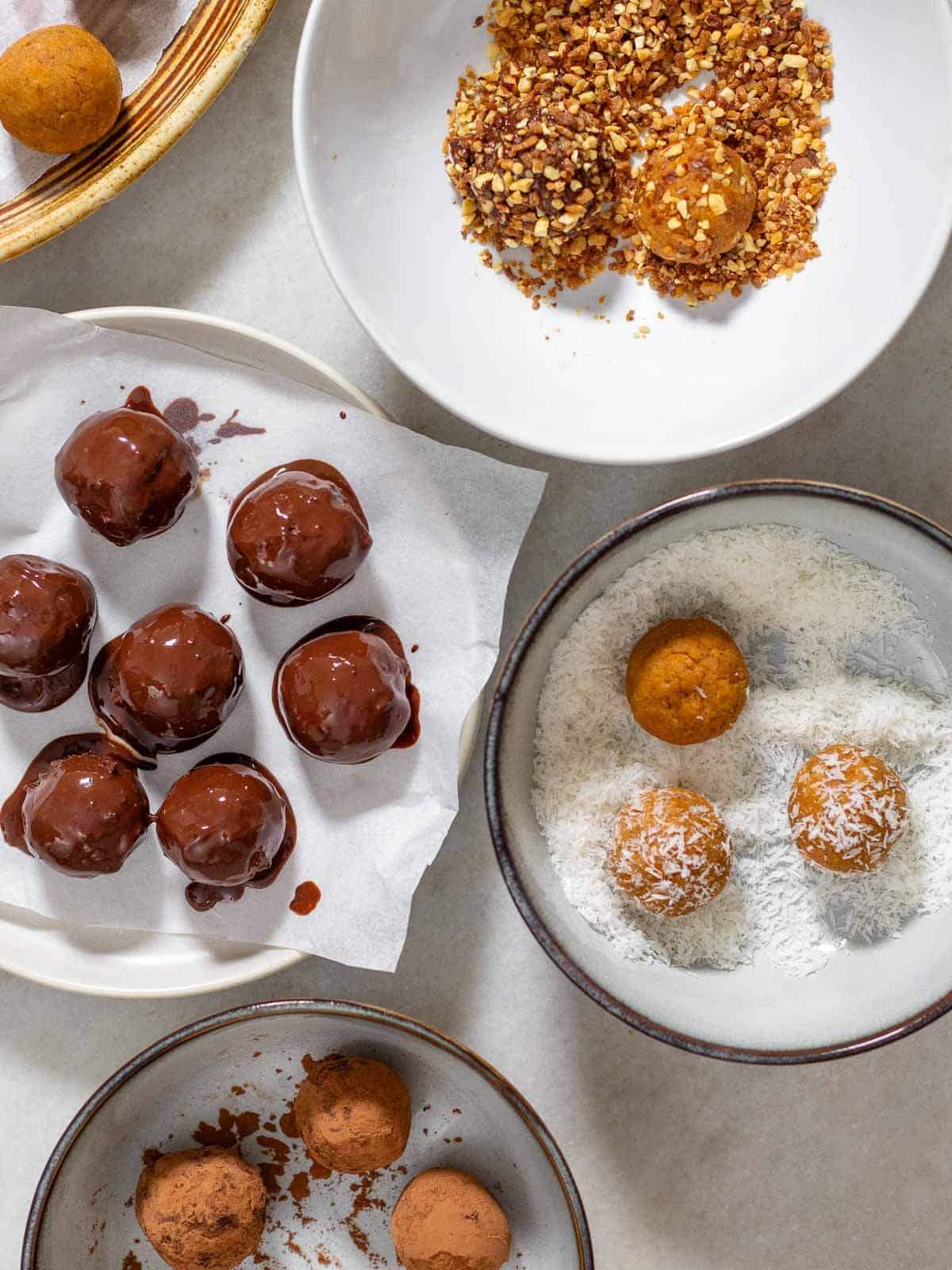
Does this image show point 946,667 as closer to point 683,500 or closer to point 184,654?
point 683,500

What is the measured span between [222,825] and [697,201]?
76 cm

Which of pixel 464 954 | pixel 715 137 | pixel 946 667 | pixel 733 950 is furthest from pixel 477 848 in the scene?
pixel 715 137

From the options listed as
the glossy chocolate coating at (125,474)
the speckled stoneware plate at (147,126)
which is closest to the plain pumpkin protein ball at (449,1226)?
the glossy chocolate coating at (125,474)

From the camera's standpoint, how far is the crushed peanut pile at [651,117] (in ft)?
3.61

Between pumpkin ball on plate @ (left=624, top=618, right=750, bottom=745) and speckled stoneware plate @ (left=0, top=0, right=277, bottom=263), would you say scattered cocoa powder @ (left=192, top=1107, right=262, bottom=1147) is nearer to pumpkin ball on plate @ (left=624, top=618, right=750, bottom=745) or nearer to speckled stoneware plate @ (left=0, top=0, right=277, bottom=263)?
pumpkin ball on plate @ (left=624, top=618, right=750, bottom=745)

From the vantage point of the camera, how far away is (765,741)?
122 cm

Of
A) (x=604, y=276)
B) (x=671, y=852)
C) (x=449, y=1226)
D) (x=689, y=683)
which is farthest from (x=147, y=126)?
(x=449, y=1226)

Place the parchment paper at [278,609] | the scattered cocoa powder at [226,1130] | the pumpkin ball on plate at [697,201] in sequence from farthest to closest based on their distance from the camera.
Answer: the scattered cocoa powder at [226,1130], the parchment paper at [278,609], the pumpkin ball on plate at [697,201]

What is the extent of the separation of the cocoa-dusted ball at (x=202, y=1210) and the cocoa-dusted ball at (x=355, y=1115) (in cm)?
9

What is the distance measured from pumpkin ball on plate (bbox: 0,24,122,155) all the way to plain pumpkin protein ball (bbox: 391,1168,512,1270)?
121 centimetres

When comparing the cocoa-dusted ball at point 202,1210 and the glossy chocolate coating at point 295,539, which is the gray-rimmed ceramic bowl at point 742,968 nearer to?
the glossy chocolate coating at point 295,539

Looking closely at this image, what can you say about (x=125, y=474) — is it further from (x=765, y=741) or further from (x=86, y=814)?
(x=765, y=741)

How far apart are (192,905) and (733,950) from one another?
60 centimetres

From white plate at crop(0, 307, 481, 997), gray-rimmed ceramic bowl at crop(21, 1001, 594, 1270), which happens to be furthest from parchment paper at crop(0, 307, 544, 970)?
gray-rimmed ceramic bowl at crop(21, 1001, 594, 1270)
